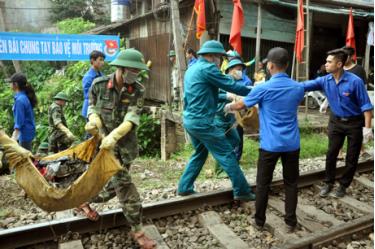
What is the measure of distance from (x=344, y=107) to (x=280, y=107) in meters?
1.50

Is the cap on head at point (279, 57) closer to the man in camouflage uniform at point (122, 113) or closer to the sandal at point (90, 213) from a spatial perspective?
the man in camouflage uniform at point (122, 113)

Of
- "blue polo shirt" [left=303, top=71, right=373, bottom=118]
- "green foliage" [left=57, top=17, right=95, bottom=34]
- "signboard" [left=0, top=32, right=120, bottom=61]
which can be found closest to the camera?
"blue polo shirt" [left=303, top=71, right=373, bottom=118]

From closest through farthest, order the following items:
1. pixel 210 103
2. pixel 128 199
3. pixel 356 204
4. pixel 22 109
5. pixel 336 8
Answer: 1. pixel 128 199
2. pixel 210 103
3. pixel 356 204
4. pixel 22 109
5. pixel 336 8

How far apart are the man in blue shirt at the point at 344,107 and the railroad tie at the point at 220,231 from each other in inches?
77.5

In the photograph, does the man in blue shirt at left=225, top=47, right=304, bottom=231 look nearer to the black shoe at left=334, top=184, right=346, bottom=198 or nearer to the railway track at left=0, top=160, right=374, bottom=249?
the railway track at left=0, top=160, right=374, bottom=249

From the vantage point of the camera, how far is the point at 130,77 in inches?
135

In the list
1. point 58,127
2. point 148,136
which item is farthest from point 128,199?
point 148,136

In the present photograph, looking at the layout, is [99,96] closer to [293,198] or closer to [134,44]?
[293,198]

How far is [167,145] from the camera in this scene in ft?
32.1

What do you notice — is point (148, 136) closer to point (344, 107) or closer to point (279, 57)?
Answer: point (344, 107)

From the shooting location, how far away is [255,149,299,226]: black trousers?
12.7 feet

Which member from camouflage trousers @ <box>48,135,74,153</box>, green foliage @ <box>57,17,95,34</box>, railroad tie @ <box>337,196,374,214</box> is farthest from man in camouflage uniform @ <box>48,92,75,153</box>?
green foliage @ <box>57,17,95,34</box>

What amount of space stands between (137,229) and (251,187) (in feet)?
6.61

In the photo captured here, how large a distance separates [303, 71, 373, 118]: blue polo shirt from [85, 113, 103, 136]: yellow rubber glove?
2717 millimetres
